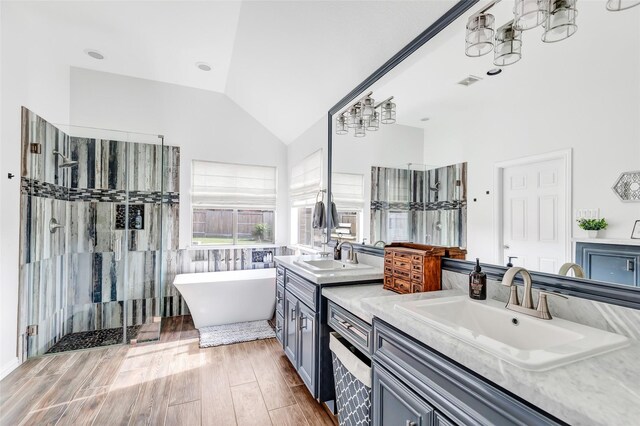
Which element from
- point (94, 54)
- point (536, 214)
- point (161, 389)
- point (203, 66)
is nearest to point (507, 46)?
point (536, 214)

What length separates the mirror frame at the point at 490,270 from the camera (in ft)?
3.38

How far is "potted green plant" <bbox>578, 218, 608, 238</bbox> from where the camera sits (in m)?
1.06

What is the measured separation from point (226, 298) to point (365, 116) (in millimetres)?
2600

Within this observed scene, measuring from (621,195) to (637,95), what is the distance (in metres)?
0.32

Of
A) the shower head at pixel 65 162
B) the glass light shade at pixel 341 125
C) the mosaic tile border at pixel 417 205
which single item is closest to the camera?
the mosaic tile border at pixel 417 205

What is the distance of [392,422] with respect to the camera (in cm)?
122

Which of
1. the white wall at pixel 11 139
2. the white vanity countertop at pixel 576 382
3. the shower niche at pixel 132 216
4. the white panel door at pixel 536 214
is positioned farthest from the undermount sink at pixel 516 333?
the shower niche at pixel 132 216

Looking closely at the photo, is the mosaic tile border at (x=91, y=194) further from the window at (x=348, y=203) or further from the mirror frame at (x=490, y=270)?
the mirror frame at (x=490, y=270)

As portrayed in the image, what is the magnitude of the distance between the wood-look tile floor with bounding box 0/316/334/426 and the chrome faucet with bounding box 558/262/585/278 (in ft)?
5.29

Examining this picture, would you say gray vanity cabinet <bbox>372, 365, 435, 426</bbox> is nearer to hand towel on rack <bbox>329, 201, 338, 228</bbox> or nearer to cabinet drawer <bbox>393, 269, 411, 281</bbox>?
cabinet drawer <bbox>393, 269, 411, 281</bbox>

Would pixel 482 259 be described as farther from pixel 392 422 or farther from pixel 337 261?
pixel 337 261

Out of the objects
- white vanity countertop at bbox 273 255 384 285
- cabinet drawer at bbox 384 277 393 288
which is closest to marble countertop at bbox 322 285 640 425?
cabinet drawer at bbox 384 277 393 288

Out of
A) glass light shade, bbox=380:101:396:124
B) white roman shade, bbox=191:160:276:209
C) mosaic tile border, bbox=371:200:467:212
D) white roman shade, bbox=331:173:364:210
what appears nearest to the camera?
mosaic tile border, bbox=371:200:467:212

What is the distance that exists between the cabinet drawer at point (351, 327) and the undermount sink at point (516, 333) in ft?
1.00
